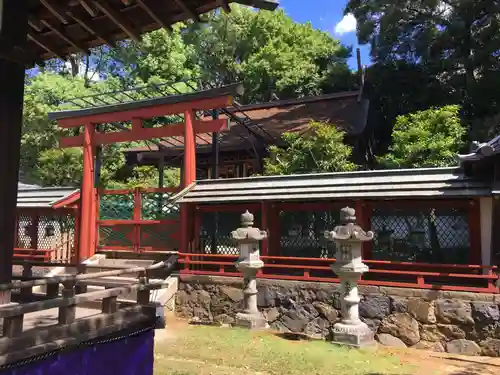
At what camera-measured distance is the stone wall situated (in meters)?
9.23

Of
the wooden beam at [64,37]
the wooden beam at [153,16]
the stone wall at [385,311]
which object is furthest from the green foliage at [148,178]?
the wooden beam at [153,16]

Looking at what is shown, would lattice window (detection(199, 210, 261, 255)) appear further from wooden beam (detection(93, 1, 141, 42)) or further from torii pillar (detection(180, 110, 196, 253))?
wooden beam (detection(93, 1, 141, 42))

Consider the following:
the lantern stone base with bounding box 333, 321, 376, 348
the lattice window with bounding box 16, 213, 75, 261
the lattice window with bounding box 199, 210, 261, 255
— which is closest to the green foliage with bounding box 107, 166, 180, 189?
the lattice window with bounding box 16, 213, 75, 261

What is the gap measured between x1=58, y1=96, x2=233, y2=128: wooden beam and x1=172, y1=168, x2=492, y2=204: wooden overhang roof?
2300 mm

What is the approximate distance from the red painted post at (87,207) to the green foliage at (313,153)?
20.3 ft

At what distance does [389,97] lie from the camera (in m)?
22.4

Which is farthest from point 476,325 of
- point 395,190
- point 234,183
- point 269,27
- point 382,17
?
point 269,27

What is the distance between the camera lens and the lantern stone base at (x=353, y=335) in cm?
901

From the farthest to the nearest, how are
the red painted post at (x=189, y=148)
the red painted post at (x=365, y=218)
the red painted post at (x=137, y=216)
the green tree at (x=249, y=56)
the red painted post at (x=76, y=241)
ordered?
the green tree at (x=249, y=56) < the red painted post at (x=76, y=241) < the red painted post at (x=137, y=216) < the red painted post at (x=189, y=148) < the red painted post at (x=365, y=218)

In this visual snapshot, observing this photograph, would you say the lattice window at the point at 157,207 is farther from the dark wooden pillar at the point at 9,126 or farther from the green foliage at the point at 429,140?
the dark wooden pillar at the point at 9,126

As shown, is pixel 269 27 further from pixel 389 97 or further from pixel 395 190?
pixel 395 190

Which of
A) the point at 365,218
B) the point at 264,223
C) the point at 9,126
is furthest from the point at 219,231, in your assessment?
the point at 9,126

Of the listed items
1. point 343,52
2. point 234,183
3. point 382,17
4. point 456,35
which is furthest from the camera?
point 343,52

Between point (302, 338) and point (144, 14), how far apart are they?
7.82m
